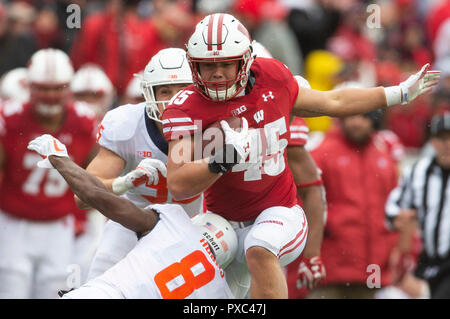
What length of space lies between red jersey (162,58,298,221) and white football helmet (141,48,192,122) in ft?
1.69

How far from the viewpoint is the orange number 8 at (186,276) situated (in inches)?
193

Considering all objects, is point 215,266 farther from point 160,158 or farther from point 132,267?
point 160,158

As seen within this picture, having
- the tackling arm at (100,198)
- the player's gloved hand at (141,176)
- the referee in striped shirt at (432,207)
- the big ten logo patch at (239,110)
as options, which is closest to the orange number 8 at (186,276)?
the tackling arm at (100,198)

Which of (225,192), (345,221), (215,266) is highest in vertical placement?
(225,192)

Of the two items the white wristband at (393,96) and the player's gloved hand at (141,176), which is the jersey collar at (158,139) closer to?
the player's gloved hand at (141,176)

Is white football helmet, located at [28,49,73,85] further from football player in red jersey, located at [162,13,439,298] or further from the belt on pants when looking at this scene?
the belt on pants

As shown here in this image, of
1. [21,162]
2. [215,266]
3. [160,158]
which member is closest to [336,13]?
[21,162]

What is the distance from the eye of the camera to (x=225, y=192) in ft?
17.1

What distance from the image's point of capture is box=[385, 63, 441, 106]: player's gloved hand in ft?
17.2

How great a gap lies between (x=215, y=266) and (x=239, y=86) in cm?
91

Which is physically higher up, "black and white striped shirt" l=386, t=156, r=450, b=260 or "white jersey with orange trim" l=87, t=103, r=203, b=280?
"white jersey with orange trim" l=87, t=103, r=203, b=280

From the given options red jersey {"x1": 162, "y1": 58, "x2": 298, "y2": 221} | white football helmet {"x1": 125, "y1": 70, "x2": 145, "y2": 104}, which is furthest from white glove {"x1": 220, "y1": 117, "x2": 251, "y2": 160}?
white football helmet {"x1": 125, "y1": 70, "x2": 145, "y2": 104}

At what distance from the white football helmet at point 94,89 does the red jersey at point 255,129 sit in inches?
170
